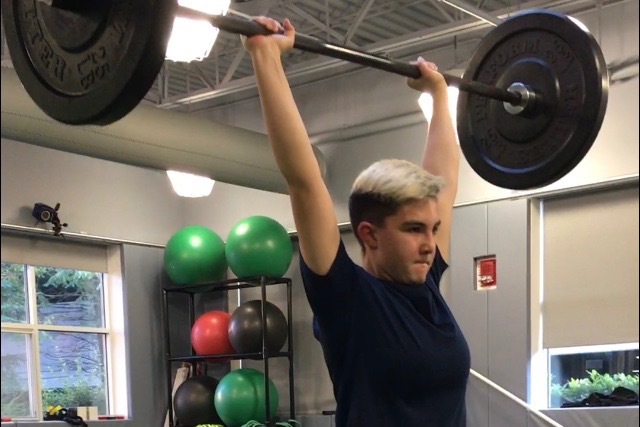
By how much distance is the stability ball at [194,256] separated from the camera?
5930 millimetres

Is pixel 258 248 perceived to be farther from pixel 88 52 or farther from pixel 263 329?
pixel 88 52

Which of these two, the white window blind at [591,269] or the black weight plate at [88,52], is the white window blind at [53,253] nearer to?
the white window blind at [591,269]

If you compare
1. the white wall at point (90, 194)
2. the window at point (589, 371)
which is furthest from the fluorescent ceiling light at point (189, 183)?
the window at point (589, 371)

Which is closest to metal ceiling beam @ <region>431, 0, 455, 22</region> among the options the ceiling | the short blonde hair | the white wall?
the ceiling

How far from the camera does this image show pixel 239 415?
18.0 feet

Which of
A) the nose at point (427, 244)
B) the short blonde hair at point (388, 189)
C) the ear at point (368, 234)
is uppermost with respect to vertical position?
the short blonde hair at point (388, 189)

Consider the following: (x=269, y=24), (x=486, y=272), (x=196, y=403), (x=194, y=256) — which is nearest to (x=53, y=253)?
(x=194, y=256)

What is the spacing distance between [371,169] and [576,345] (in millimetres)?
3592

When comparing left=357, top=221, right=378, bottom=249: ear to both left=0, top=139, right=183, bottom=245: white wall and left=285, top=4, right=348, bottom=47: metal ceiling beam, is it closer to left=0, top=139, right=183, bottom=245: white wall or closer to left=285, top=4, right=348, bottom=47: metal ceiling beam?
left=285, top=4, right=348, bottom=47: metal ceiling beam

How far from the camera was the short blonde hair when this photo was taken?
1455mm

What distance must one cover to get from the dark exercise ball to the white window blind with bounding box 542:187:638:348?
215cm

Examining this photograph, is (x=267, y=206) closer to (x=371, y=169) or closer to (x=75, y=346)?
(x=75, y=346)

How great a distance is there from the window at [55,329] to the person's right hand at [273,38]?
4365 mm

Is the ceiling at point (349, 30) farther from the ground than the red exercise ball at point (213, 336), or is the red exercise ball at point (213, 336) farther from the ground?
the ceiling at point (349, 30)
